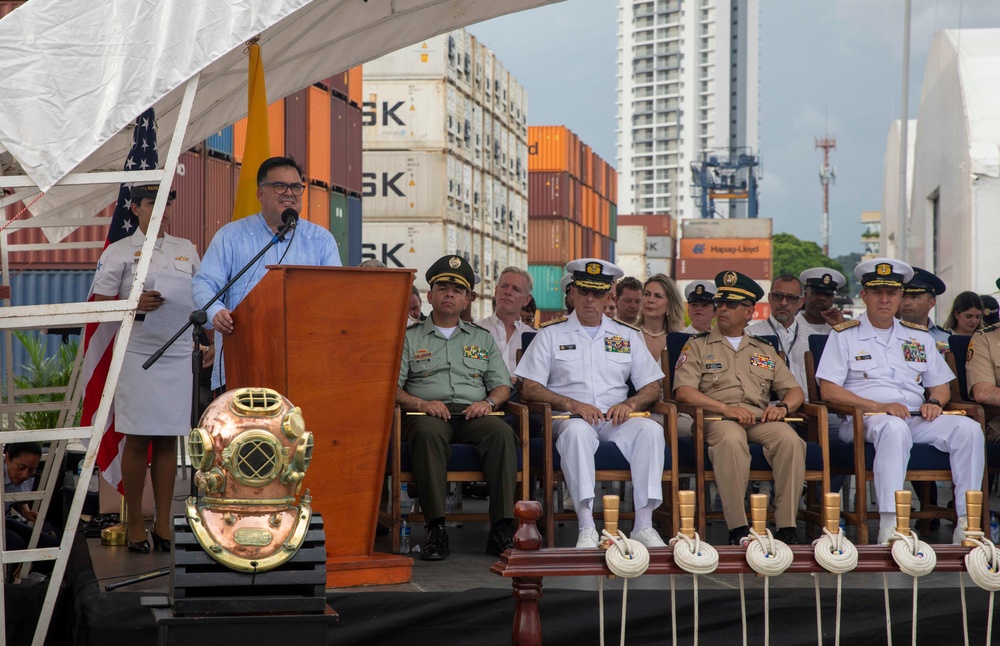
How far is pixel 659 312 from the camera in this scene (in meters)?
6.72

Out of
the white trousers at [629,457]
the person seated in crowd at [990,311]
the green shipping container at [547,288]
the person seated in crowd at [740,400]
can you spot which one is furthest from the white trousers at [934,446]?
the green shipping container at [547,288]

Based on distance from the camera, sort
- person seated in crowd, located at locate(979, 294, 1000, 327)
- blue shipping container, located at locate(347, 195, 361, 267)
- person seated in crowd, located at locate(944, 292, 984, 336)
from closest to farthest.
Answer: person seated in crowd, located at locate(944, 292, 984, 336) → person seated in crowd, located at locate(979, 294, 1000, 327) → blue shipping container, located at locate(347, 195, 361, 267)

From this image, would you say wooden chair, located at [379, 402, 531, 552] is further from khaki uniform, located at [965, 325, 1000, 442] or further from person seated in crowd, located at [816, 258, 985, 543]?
khaki uniform, located at [965, 325, 1000, 442]

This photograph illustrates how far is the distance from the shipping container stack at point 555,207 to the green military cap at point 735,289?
2418 centimetres

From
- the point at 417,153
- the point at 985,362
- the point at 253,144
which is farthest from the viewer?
the point at 417,153

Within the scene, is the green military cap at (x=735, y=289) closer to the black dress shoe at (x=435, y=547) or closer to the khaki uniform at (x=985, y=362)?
the khaki uniform at (x=985, y=362)

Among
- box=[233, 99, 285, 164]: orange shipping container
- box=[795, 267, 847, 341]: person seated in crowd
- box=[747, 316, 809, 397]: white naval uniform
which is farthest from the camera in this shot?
box=[233, 99, 285, 164]: orange shipping container

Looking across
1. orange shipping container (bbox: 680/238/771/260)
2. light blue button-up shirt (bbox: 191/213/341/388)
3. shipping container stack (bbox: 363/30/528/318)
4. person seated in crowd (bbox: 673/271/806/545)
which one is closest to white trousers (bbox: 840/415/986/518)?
person seated in crowd (bbox: 673/271/806/545)

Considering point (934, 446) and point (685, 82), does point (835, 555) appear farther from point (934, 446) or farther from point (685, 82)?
point (685, 82)

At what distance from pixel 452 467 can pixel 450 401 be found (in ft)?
1.40

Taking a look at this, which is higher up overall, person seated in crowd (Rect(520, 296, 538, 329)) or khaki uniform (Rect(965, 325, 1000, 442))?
person seated in crowd (Rect(520, 296, 538, 329))

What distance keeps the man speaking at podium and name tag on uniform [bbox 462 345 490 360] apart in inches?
44.1

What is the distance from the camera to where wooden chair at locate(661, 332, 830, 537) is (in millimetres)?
5035

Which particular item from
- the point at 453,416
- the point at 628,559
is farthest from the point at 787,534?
the point at 628,559
